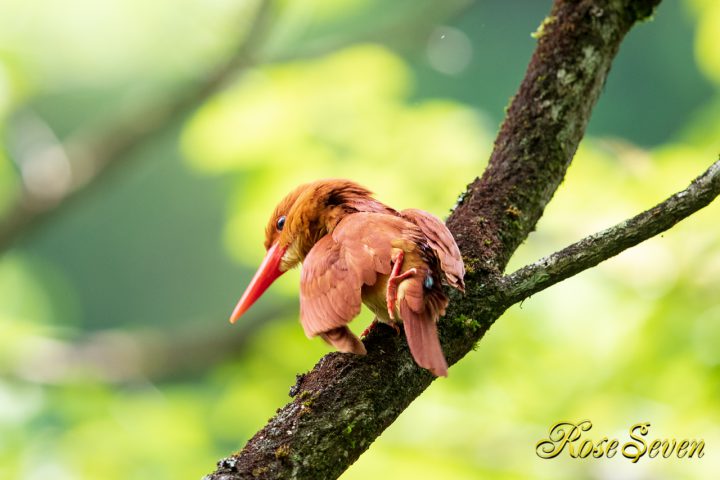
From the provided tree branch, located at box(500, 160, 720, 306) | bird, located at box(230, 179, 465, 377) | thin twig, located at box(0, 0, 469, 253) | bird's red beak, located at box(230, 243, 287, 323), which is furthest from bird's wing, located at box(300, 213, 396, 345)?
thin twig, located at box(0, 0, 469, 253)

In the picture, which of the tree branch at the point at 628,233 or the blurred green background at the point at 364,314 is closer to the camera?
the tree branch at the point at 628,233

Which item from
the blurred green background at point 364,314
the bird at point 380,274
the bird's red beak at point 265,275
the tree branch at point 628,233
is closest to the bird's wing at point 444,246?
the bird at point 380,274

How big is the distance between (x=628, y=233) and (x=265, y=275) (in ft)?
4.57

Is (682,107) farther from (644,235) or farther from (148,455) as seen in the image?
(644,235)

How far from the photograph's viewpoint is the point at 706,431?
311cm

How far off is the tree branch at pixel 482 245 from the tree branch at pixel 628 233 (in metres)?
0.16

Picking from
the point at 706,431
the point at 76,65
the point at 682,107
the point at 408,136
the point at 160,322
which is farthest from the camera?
the point at 160,322

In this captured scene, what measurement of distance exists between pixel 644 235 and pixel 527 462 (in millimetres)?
2255

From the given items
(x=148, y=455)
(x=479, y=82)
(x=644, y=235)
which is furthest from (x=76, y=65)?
(x=644, y=235)

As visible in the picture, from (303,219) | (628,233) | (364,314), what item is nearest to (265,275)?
(303,219)

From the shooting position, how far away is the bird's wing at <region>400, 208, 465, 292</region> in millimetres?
1975

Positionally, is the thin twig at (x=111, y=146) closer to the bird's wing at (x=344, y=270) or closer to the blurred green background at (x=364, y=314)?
the blurred green background at (x=364, y=314)

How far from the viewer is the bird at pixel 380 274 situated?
1.90m

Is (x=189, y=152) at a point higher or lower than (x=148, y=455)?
higher
